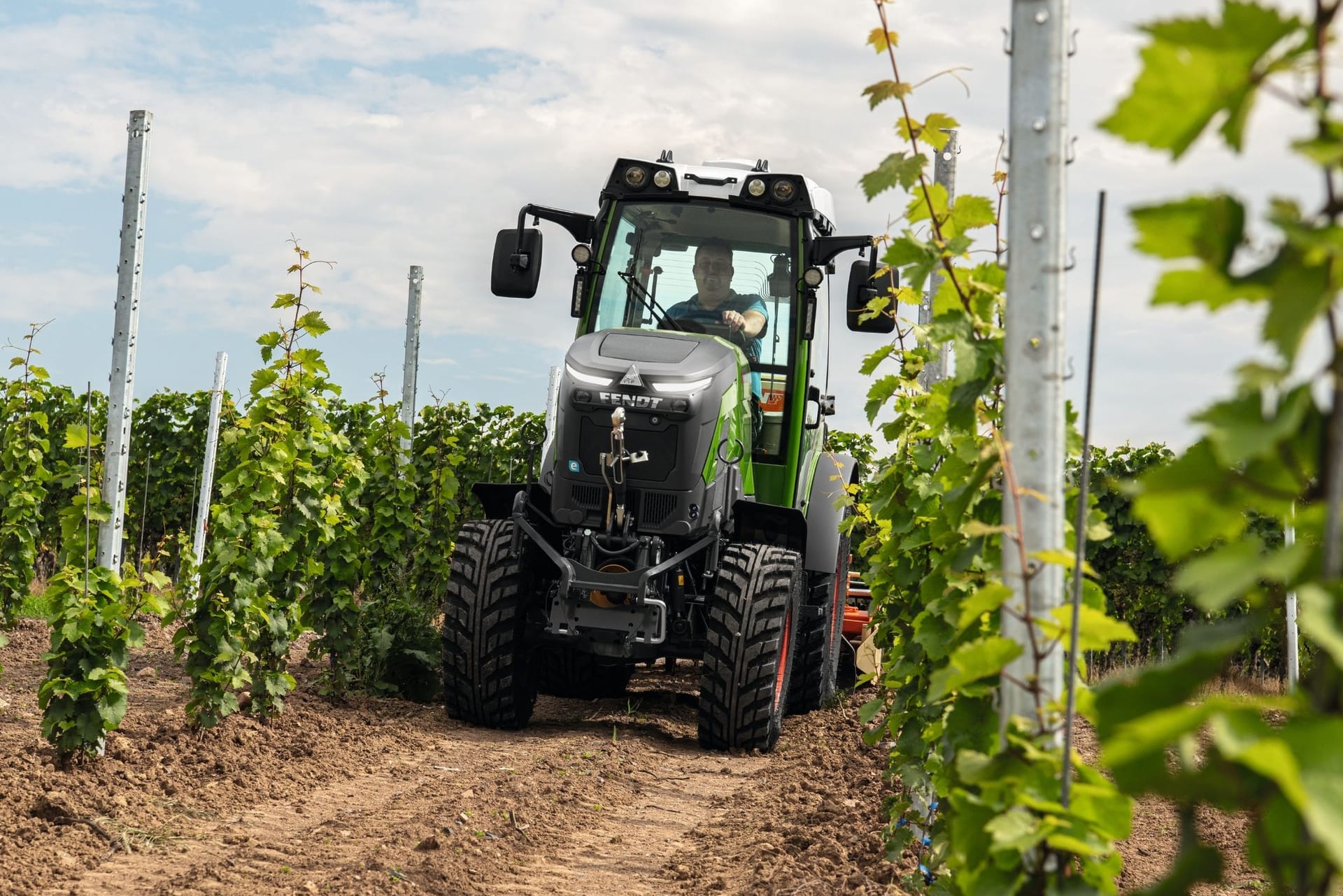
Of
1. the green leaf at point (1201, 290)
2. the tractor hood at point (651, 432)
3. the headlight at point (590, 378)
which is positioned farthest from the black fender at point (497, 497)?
the green leaf at point (1201, 290)

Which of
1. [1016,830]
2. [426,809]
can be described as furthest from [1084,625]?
[426,809]

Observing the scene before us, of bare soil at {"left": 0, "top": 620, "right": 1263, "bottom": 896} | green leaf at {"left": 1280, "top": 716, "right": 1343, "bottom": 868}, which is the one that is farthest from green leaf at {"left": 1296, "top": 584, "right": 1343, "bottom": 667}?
bare soil at {"left": 0, "top": 620, "right": 1263, "bottom": 896}

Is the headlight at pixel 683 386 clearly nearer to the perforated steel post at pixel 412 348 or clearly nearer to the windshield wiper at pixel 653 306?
the windshield wiper at pixel 653 306

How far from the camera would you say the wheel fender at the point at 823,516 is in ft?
23.5

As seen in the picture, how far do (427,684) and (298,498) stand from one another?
153 centimetres

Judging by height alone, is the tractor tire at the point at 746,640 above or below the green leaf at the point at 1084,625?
below

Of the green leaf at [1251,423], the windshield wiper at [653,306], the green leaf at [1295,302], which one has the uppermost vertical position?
the windshield wiper at [653,306]

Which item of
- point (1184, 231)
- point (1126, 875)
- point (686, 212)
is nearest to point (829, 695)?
point (686, 212)

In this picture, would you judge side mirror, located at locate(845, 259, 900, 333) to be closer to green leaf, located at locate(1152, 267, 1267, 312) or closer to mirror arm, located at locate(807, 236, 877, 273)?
mirror arm, located at locate(807, 236, 877, 273)

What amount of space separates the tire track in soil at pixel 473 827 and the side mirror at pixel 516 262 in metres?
2.37

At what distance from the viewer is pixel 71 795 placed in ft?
15.1

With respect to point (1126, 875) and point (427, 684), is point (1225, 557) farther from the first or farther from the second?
point (427, 684)

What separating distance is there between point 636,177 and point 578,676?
3.15 meters

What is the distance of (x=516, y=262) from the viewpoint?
643 centimetres
